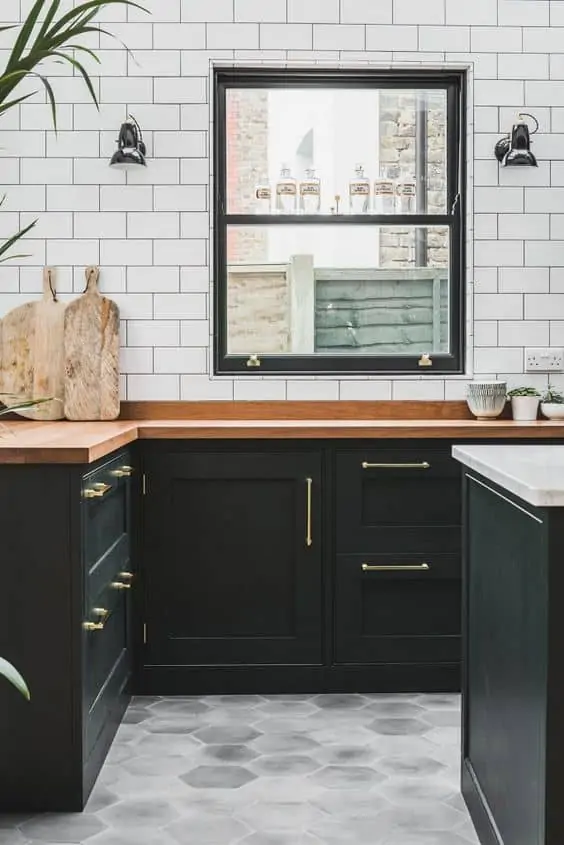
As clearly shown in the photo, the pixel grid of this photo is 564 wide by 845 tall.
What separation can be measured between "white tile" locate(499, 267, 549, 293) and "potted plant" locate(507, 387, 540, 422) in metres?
0.46

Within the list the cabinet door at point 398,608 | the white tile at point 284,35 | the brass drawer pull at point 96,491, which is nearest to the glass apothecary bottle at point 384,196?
the white tile at point 284,35

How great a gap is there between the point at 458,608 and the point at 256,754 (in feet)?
3.56

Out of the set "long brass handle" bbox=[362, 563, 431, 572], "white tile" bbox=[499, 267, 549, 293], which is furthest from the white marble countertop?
"white tile" bbox=[499, 267, 549, 293]

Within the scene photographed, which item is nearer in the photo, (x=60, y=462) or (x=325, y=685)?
(x=60, y=462)

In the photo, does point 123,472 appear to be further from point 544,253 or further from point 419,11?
point 419,11

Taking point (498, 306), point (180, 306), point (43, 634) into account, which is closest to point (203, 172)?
point (180, 306)

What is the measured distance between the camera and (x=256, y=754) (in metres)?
3.16

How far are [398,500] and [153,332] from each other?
128cm

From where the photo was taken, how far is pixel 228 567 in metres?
3.83

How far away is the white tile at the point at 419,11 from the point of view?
4.25 metres

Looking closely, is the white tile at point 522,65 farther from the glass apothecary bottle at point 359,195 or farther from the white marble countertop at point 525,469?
the white marble countertop at point 525,469

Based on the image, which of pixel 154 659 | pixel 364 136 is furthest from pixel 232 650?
pixel 364 136

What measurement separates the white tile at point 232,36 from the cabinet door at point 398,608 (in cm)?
219

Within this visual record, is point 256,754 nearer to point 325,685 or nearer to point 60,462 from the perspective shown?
point 325,685
